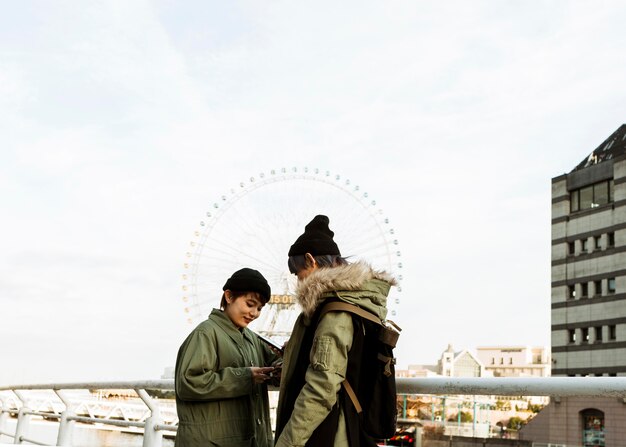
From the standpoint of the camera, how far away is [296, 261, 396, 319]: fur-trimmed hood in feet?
9.23

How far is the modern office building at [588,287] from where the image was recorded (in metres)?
54.3

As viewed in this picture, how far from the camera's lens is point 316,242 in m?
3.13

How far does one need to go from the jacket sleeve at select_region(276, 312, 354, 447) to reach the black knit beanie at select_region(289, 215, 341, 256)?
0.45 metres

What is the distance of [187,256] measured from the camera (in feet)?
106

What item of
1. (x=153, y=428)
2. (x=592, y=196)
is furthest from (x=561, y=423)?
(x=153, y=428)

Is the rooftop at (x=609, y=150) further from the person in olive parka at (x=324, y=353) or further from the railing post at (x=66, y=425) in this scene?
the person in olive parka at (x=324, y=353)

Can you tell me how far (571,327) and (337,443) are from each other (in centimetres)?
5863

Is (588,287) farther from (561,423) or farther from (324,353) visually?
(324,353)

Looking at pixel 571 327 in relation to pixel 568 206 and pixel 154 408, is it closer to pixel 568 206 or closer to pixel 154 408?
pixel 568 206

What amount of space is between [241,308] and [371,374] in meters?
0.90

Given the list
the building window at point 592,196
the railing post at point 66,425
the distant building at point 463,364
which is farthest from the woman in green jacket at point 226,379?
the distant building at point 463,364

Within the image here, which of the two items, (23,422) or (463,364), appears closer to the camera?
(23,422)

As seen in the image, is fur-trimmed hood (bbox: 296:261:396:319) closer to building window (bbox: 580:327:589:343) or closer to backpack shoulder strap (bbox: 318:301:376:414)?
backpack shoulder strap (bbox: 318:301:376:414)

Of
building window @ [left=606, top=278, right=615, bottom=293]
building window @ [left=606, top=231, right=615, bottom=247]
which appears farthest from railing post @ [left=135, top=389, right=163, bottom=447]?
building window @ [left=606, top=231, right=615, bottom=247]
